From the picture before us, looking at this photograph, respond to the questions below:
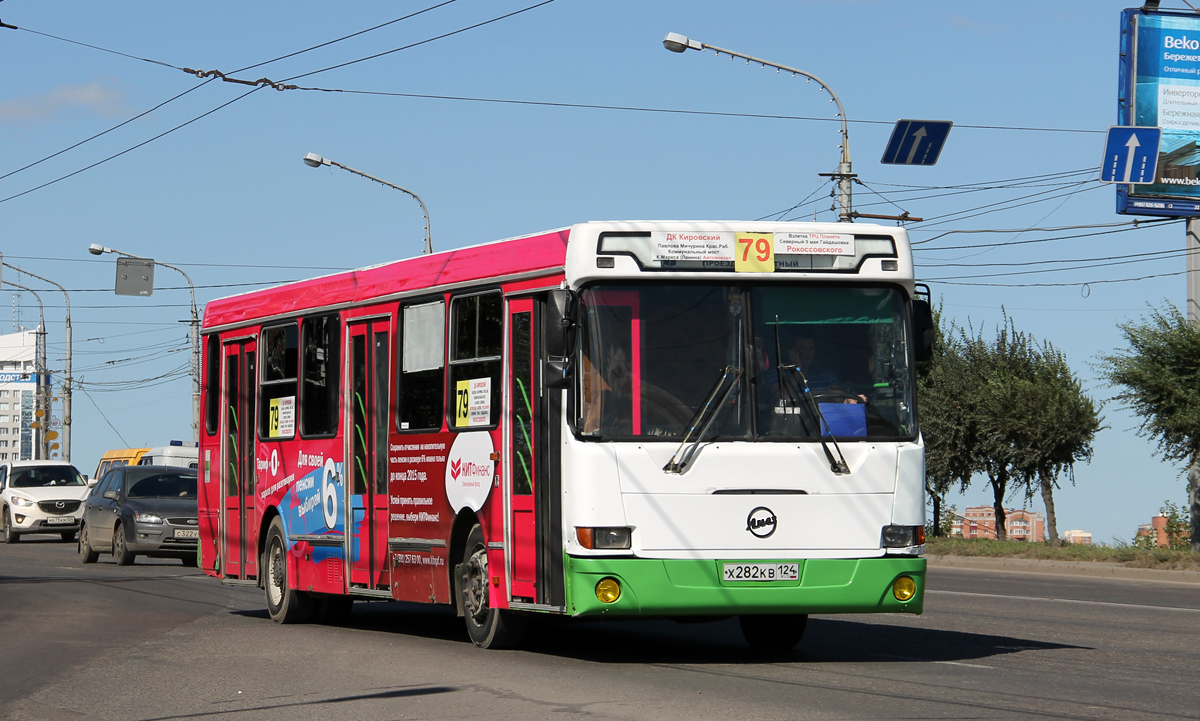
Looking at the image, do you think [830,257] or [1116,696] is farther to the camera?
[830,257]

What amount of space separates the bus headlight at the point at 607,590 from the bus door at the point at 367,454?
3434 mm

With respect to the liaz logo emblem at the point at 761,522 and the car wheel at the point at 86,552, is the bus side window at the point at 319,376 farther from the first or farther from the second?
the car wheel at the point at 86,552

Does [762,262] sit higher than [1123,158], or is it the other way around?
[1123,158]

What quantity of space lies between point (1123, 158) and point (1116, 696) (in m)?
22.0

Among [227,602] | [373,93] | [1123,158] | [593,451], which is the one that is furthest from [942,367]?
[593,451]

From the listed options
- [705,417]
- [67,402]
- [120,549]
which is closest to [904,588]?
[705,417]

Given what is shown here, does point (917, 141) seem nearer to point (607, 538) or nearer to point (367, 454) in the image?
point (367, 454)

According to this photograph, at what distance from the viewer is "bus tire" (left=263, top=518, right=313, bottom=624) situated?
1574 cm

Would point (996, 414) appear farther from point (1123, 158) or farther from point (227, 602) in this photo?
point (227, 602)

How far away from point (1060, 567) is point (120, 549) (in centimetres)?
1558

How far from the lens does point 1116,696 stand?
31.4 feet

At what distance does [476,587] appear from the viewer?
12492mm

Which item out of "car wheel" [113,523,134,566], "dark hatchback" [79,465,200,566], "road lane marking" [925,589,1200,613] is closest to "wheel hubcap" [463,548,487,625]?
"road lane marking" [925,589,1200,613]

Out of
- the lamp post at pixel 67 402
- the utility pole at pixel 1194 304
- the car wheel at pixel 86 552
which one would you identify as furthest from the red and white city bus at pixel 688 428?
the lamp post at pixel 67 402
